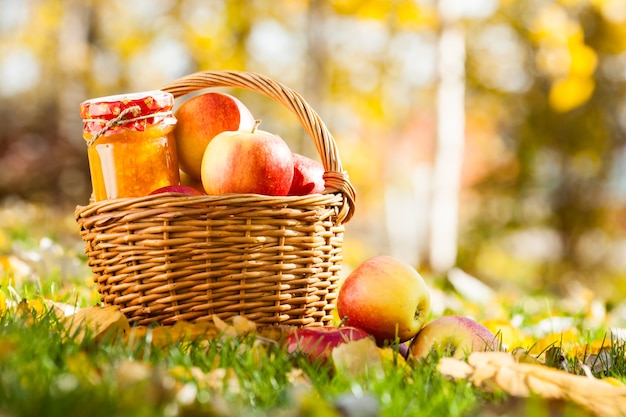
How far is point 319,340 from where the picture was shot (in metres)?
1.64

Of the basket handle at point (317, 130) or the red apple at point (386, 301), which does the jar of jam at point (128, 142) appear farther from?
the red apple at point (386, 301)

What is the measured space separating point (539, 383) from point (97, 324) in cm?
93

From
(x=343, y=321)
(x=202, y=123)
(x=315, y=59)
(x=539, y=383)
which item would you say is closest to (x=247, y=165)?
(x=202, y=123)

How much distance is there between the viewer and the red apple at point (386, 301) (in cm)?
182

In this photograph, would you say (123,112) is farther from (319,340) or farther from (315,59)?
(315,59)

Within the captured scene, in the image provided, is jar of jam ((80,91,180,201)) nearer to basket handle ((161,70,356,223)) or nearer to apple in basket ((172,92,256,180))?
apple in basket ((172,92,256,180))

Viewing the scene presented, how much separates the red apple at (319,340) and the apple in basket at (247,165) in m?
0.43

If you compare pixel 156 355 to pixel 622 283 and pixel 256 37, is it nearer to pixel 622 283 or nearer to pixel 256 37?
pixel 256 37

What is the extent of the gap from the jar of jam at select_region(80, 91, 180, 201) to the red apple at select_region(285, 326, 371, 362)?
654mm

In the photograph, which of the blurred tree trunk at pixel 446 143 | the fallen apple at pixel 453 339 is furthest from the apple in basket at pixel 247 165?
the blurred tree trunk at pixel 446 143

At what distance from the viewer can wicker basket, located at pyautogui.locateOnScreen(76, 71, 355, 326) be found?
1.80m

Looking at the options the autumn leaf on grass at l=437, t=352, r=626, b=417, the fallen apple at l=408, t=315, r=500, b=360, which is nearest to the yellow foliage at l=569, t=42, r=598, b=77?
the fallen apple at l=408, t=315, r=500, b=360

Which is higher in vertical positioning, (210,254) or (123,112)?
(123,112)

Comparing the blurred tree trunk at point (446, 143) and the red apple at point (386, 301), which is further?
the blurred tree trunk at point (446, 143)
